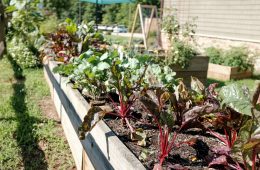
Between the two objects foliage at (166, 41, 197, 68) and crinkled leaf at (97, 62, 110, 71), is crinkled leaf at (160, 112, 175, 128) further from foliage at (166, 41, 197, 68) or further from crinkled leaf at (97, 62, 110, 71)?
foliage at (166, 41, 197, 68)

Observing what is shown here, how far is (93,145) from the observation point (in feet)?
7.84

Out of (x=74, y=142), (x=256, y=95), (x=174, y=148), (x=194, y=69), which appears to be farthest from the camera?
(x=194, y=69)

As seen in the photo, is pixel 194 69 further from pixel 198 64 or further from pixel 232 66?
pixel 232 66

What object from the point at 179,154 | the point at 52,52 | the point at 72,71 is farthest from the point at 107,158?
the point at 52,52

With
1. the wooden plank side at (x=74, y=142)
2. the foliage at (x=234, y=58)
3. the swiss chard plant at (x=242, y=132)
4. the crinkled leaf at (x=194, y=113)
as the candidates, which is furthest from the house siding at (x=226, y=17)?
the swiss chard plant at (x=242, y=132)

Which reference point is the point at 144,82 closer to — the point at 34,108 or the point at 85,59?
the point at 85,59

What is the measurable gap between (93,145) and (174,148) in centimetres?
66

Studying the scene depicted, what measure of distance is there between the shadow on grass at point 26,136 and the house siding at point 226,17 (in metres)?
5.52

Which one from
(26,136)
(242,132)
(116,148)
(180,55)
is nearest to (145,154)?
(116,148)

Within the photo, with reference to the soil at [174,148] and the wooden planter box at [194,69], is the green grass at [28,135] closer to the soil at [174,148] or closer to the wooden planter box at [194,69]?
the soil at [174,148]

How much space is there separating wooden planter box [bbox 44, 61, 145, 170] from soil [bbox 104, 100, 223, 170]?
0.12 meters

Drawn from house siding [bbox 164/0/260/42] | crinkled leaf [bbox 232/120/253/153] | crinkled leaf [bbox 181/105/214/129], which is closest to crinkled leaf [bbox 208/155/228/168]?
crinkled leaf [bbox 232/120/253/153]

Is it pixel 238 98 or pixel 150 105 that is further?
pixel 150 105

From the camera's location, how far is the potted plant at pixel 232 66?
8.31 m
